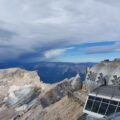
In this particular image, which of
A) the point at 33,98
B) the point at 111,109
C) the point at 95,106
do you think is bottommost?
the point at 33,98

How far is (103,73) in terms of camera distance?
91.9 m

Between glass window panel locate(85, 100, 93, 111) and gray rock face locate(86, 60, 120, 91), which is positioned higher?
gray rock face locate(86, 60, 120, 91)

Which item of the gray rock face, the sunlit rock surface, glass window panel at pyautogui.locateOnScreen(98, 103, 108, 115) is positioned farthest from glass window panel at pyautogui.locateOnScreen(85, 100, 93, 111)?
the sunlit rock surface

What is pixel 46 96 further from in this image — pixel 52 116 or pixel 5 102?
pixel 5 102

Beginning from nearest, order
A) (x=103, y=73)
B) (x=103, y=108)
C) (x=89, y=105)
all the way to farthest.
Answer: (x=103, y=108) < (x=89, y=105) < (x=103, y=73)

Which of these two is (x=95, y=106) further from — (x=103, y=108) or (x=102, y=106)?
(x=103, y=108)

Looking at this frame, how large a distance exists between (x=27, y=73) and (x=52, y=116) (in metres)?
60.2

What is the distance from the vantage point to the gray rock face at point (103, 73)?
88.3 m

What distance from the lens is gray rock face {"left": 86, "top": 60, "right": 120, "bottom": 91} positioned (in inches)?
3477

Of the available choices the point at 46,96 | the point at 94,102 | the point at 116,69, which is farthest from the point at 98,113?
the point at 46,96

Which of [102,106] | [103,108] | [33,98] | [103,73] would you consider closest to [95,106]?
[102,106]

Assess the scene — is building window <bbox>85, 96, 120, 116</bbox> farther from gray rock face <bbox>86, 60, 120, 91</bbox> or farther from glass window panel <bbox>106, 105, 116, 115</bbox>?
gray rock face <bbox>86, 60, 120, 91</bbox>

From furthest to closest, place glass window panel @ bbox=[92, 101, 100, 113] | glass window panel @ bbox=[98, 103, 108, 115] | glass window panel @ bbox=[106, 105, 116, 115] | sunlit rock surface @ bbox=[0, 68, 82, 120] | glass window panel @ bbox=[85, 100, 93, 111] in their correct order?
sunlit rock surface @ bbox=[0, 68, 82, 120]
glass window panel @ bbox=[85, 100, 93, 111]
glass window panel @ bbox=[92, 101, 100, 113]
glass window panel @ bbox=[98, 103, 108, 115]
glass window panel @ bbox=[106, 105, 116, 115]

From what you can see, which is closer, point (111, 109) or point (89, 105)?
point (111, 109)
